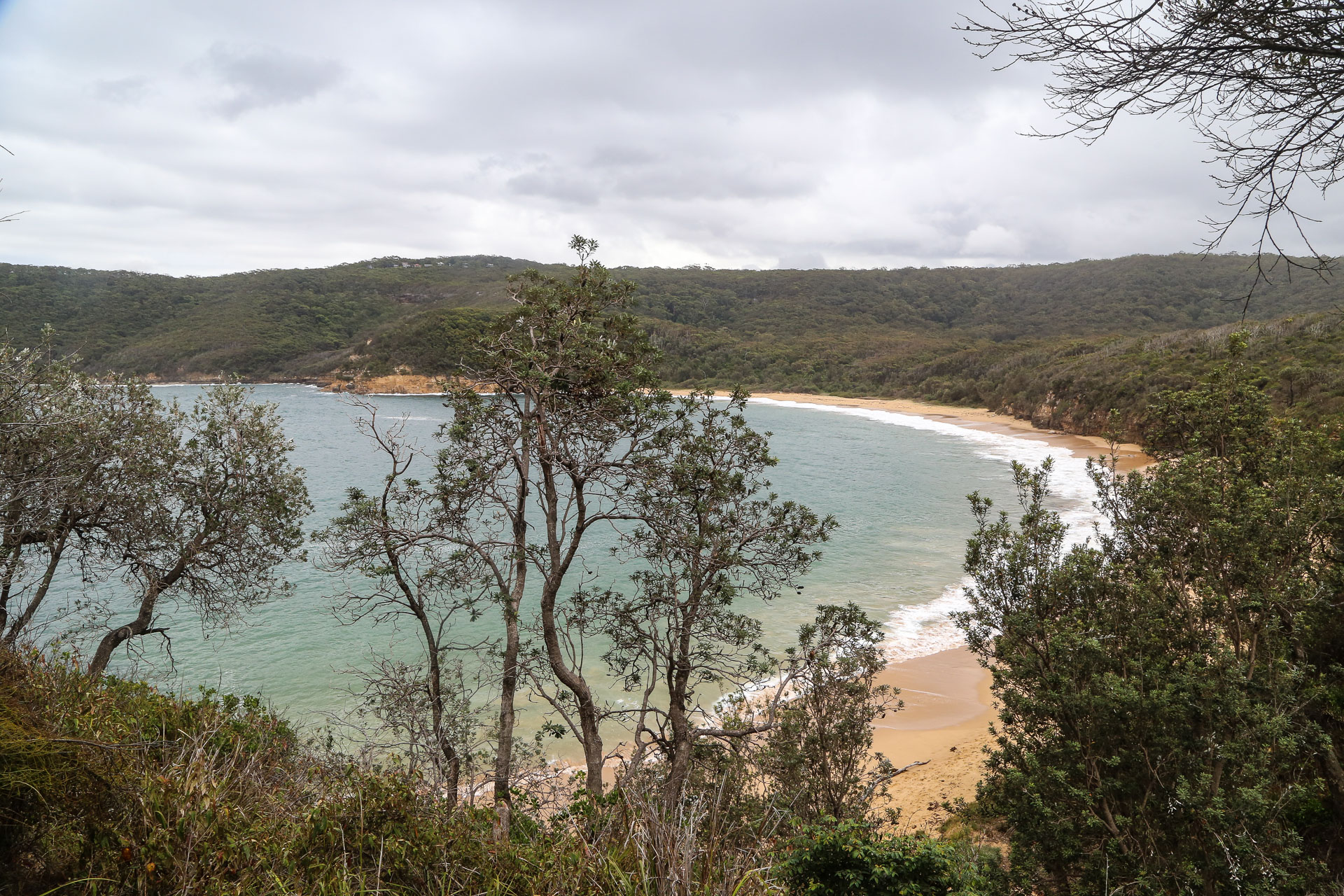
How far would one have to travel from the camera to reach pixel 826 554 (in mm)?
24859

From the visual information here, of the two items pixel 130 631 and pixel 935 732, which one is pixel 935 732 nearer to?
pixel 935 732

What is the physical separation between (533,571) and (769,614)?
7240mm

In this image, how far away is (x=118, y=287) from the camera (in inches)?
4493

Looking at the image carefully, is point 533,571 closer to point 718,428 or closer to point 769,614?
point 769,614

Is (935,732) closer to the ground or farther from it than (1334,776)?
closer to the ground

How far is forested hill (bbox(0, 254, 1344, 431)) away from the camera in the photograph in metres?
54.7

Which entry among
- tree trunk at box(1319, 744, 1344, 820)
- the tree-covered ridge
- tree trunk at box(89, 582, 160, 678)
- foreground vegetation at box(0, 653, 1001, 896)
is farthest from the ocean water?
the tree-covered ridge

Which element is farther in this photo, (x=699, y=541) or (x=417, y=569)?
(x=417, y=569)

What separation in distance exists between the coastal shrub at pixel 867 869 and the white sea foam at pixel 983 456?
4.96 m

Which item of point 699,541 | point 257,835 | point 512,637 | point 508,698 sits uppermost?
point 699,541

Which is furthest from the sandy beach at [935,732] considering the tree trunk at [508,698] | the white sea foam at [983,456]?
the tree trunk at [508,698]

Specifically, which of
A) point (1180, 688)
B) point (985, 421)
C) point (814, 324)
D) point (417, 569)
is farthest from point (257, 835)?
point (814, 324)

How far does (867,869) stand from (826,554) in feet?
64.3

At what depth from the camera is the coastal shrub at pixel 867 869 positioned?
5.56 metres
